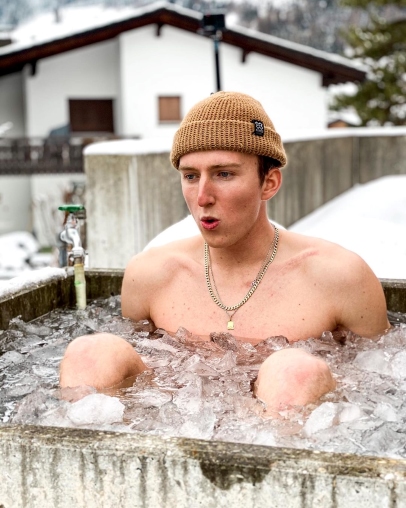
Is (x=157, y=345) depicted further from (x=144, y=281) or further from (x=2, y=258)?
(x=2, y=258)

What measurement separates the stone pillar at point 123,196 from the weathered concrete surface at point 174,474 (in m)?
4.39

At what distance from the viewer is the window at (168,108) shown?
23031mm

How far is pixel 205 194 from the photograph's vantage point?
102 inches

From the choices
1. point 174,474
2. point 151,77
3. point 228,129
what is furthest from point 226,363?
point 151,77

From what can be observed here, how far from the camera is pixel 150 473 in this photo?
5.45 ft

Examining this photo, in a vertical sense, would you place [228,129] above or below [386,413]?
above

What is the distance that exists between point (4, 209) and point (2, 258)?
20.2 ft

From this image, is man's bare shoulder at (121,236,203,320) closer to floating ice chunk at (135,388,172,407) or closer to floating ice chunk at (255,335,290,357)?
floating ice chunk at (255,335,290,357)

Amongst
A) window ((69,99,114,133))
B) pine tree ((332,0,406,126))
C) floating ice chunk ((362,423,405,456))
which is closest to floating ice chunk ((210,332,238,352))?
floating ice chunk ((362,423,405,456))

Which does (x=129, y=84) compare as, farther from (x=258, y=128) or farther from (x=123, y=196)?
(x=258, y=128)

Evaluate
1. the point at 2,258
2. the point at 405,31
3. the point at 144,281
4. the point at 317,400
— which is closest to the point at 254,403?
the point at 317,400

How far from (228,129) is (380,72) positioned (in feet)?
81.0

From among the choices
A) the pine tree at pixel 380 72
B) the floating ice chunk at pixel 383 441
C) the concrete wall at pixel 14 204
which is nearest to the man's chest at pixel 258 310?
the floating ice chunk at pixel 383 441

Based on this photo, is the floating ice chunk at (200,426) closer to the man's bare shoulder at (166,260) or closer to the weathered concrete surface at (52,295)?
the man's bare shoulder at (166,260)
